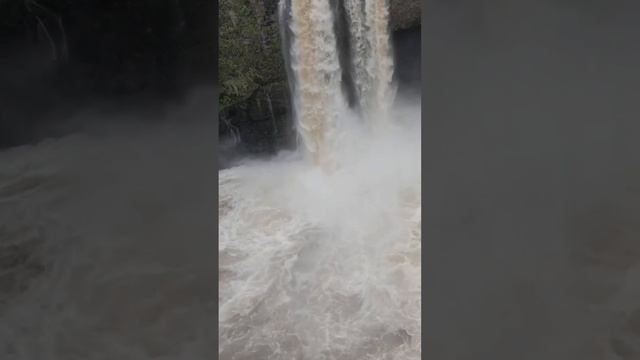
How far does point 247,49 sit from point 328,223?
5.71 ft

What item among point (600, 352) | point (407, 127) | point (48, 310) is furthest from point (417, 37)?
point (48, 310)

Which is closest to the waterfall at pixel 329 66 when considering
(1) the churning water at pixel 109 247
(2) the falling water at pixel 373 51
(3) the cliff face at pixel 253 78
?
(2) the falling water at pixel 373 51

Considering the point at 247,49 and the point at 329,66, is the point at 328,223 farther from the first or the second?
the point at 247,49

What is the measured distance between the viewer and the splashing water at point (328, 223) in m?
4.55

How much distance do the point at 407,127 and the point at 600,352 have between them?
3.43m

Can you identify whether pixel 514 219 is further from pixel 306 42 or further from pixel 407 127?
pixel 306 42

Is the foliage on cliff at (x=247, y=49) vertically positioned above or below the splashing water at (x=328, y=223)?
above

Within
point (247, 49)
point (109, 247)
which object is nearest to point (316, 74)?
point (247, 49)

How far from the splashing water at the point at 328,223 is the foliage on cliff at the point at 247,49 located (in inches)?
6.4

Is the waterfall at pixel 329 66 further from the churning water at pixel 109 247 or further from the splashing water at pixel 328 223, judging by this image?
the churning water at pixel 109 247

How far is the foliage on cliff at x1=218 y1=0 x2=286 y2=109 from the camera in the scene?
5648 mm

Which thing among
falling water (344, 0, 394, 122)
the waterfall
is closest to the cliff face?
the waterfall

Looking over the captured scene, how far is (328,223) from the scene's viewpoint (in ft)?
17.1

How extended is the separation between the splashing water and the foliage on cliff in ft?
0.53
